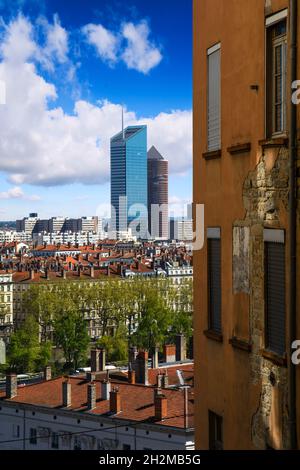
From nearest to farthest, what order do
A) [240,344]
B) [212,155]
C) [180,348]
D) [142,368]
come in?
[240,344], [212,155], [142,368], [180,348]

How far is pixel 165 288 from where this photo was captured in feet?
287

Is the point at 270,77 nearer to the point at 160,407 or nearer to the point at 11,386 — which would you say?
the point at 160,407

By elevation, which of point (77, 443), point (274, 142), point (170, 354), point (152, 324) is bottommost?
point (152, 324)

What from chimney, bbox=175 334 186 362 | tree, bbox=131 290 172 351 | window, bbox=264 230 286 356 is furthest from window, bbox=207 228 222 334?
tree, bbox=131 290 172 351

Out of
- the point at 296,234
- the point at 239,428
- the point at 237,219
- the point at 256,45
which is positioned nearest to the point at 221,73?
the point at 256,45

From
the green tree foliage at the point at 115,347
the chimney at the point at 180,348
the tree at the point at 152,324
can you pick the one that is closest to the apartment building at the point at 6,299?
the tree at the point at 152,324

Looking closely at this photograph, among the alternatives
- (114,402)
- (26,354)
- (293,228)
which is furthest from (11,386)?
(26,354)

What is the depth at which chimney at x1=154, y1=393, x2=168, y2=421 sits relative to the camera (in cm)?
2606

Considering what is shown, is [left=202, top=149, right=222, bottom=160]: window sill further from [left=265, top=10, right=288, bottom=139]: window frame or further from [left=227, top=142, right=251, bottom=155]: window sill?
[left=265, top=10, right=288, bottom=139]: window frame

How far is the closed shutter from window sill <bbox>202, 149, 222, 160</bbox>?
110cm

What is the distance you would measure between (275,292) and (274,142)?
3.09 feet

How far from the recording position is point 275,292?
17.6ft
